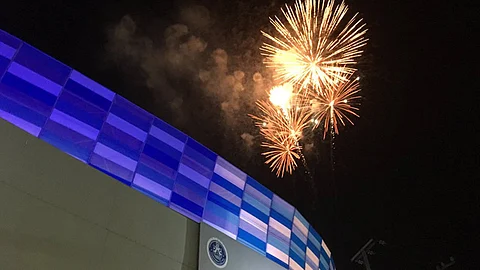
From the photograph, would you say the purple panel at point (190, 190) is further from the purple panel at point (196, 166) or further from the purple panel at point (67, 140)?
the purple panel at point (67, 140)

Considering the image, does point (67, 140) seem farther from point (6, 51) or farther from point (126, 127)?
point (6, 51)

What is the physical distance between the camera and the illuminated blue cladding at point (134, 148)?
13773 millimetres

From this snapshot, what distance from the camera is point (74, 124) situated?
565 inches

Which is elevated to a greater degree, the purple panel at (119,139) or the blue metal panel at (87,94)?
the blue metal panel at (87,94)

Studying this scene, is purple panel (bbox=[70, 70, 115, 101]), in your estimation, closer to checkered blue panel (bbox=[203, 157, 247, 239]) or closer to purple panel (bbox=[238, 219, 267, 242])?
checkered blue panel (bbox=[203, 157, 247, 239])

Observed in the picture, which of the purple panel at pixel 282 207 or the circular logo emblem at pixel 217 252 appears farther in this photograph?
the purple panel at pixel 282 207

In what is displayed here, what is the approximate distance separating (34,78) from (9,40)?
1.57 m

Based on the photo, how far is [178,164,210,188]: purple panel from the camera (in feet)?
55.2

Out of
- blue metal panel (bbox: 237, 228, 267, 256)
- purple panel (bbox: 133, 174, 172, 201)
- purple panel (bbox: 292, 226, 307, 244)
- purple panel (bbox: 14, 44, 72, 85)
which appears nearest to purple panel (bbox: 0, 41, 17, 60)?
purple panel (bbox: 14, 44, 72, 85)

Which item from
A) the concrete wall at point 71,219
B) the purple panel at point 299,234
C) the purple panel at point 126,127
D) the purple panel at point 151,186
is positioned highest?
the purple panel at point 126,127

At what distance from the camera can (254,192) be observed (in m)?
19.5

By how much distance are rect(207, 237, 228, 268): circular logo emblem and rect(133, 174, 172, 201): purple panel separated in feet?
7.62

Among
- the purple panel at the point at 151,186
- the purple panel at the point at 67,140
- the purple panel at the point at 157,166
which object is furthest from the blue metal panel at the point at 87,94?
the purple panel at the point at 151,186

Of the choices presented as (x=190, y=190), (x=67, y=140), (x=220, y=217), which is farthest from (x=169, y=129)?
(x=67, y=140)
